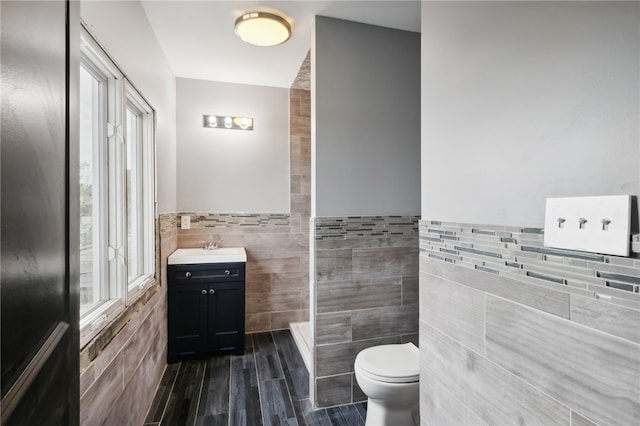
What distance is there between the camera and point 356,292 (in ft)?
6.75

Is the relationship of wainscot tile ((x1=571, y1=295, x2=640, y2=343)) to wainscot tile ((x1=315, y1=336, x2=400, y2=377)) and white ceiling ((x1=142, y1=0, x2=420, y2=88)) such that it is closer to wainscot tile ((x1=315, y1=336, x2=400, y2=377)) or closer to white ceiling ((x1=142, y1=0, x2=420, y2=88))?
wainscot tile ((x1=315, y1=336, x2=400, y2=377))

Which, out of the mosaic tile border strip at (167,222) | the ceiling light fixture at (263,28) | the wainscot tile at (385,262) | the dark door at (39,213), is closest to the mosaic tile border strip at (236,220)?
the mosaic tile border strip at (167,222)

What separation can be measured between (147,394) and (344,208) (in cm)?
175

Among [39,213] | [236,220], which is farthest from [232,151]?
[39,213]

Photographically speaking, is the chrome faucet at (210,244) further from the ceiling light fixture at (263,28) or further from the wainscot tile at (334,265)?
the ceiling light fixture at (263,28)

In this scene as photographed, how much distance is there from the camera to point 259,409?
6.35 feet

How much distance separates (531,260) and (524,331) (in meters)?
0.19

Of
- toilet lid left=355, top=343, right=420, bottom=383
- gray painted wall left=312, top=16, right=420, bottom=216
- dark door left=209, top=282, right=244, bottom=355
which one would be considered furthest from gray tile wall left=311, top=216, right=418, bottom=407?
dark door left=209, top=282, right=244, bottom=355

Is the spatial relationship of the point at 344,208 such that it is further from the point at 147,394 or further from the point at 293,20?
the point at 147,394

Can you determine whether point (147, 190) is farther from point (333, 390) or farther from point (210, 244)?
point (333, 390)

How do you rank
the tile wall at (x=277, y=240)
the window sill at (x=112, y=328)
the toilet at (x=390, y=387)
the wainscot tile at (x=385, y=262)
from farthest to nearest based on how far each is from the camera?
the tile wall at (x=277, y=240) → the wainscot tile at (x=385, y=262) → the toilet at (x=390, y=387) → the window sill at (x=112, y=328)

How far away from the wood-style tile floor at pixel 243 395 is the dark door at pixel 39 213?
154cm

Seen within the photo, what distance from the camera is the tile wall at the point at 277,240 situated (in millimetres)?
3102

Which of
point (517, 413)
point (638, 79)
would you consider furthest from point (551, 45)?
point (517, 413)
